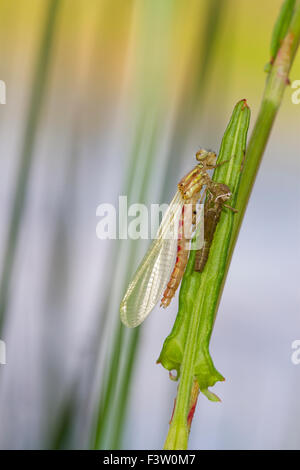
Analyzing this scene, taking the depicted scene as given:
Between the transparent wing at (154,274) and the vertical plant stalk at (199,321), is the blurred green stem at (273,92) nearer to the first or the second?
the vertical plant stalk at (199,321)

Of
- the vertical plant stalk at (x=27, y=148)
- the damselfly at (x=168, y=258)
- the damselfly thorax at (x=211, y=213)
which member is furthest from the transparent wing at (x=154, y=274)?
the vertical plant stalk at (x=27, y=148)

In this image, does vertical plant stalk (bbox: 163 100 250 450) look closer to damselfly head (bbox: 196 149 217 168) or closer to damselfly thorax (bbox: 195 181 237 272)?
damselfly thorax (bbox: 195 181 237 272)

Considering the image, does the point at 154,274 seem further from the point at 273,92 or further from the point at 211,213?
the point at 273,92

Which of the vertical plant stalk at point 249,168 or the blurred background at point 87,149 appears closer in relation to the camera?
the vertical plant stalk at point 249,168

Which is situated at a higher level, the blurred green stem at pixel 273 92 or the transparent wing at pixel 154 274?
the blurred green stem at pixel 273 92

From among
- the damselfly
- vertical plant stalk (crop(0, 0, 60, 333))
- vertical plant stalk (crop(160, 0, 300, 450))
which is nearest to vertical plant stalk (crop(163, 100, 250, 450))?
vertical plant stalk (crop(160, 0, 300, 450))

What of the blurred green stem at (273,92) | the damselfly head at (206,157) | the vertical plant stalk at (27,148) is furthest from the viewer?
the vertical plant stalk at (27,148)

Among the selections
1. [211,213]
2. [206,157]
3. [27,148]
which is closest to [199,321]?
[211,213]
